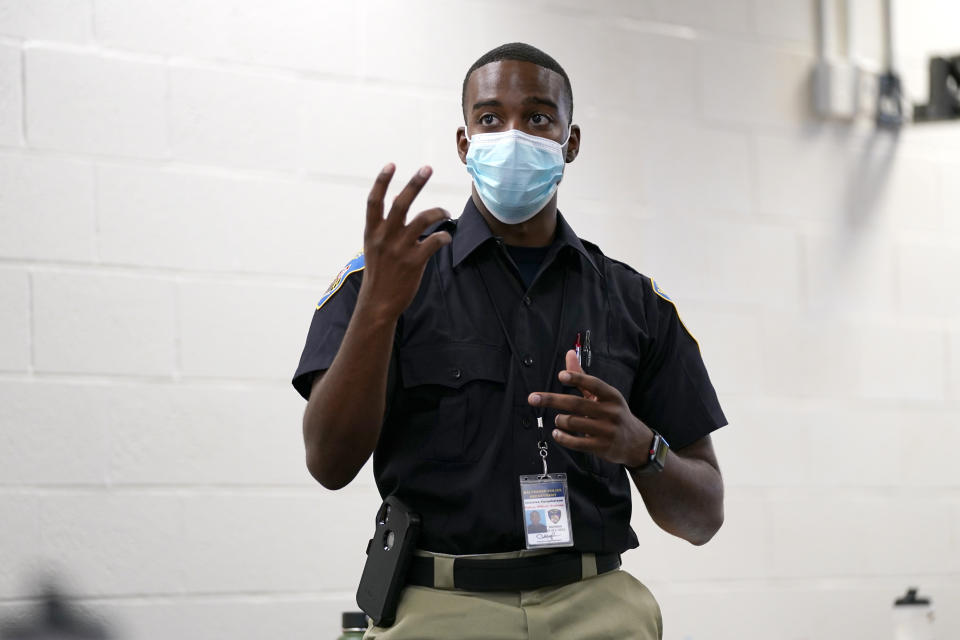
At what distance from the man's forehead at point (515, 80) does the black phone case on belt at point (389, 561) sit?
628 mm

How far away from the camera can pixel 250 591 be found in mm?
2615

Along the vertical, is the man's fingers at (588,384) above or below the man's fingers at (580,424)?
above

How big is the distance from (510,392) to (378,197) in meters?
0.38

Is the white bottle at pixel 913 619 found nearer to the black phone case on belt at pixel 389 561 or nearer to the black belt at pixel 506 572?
the black belt at pixel 506 572

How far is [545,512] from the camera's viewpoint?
1.51 metres

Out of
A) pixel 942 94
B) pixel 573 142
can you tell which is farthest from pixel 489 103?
pixel 942 94

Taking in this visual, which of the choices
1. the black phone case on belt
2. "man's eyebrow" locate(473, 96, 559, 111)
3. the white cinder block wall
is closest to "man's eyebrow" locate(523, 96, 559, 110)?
"man's eyebrow" locate(473, 96, 559, 111)

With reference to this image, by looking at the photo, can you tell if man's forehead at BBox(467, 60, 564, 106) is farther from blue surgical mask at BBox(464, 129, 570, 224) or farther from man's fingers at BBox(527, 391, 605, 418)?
man's fingers at BBox(527, 391, 605, 418)

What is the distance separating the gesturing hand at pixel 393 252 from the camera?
1349mm

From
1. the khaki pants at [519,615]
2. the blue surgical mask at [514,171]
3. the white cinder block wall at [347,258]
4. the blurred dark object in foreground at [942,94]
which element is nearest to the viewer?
the khaki pants at [519,615]

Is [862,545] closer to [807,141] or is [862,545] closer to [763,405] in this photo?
[763,405]

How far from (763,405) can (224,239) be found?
1644 mm

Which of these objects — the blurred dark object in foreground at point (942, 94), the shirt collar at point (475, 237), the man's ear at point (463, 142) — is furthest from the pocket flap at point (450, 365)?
the blurred dark object in foreground at point (942, 94)

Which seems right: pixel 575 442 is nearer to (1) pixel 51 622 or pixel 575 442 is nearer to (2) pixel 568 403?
(2) pixel 568 403
